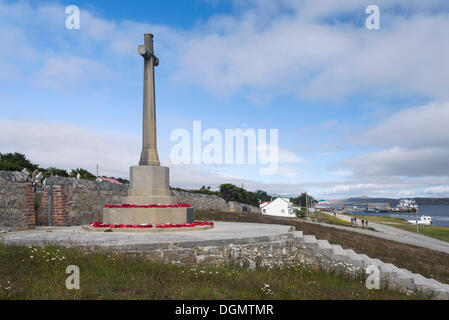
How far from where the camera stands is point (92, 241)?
7.94 metres

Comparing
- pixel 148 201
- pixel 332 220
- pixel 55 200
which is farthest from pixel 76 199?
pixel 332 220

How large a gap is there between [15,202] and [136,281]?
7.33m

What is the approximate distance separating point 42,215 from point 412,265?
47.4 feet

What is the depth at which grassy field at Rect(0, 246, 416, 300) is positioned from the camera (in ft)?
17.4

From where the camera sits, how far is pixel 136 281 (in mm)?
5879

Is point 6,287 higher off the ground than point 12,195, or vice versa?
point 12,195

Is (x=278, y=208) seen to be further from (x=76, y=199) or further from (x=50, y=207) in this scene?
(x=50, y=207)

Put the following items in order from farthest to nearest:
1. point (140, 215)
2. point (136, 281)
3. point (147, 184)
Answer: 1. point (147, 184)
2. point (140, 215)
3. point (136, 281)

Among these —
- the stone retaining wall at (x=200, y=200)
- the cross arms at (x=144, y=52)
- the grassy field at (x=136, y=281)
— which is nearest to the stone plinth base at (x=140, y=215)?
the grassy field at (x=136, y=281)

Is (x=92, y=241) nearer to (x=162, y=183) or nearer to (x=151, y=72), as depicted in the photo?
(x=162, y=183)
